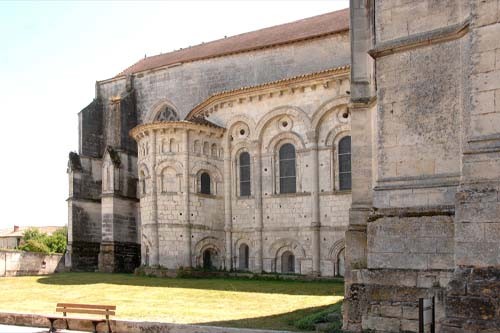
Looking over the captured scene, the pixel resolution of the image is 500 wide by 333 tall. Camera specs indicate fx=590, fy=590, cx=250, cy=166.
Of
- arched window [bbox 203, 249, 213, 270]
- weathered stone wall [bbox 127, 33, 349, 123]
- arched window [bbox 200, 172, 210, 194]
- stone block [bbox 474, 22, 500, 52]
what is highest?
weathered stone wall [bbox 127, 33, 349, 123]

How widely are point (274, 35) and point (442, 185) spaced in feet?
66.9

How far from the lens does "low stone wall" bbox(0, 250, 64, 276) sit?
2853cm

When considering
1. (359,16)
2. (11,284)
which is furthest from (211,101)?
(359,16)

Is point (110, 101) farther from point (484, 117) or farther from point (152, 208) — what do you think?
point (484, 117)

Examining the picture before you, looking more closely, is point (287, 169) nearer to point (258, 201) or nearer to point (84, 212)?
point (258, 201)

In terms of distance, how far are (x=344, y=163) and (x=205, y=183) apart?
20.2ft

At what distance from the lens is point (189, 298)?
53.2 ft

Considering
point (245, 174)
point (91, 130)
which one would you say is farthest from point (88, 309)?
point (91, 130)

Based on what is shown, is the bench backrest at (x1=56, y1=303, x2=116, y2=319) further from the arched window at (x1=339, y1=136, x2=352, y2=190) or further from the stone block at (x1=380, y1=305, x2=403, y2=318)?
the arched window at (x1=339, y1=136, x2=352, y2=190)

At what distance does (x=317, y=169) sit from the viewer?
902 inches

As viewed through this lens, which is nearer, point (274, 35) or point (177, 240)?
point (177, 240)

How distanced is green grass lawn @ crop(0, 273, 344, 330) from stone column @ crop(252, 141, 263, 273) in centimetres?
171

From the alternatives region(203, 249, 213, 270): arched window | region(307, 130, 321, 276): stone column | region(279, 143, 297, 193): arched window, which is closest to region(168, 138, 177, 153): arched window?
region(279, 143, 297, 193): arched window

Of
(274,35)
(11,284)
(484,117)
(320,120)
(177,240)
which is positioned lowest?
(11,284)
